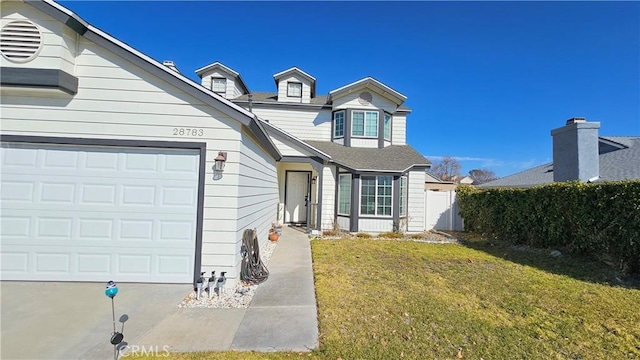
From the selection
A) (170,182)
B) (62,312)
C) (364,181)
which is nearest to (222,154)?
(170,182)

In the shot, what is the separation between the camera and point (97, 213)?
4.59 meters

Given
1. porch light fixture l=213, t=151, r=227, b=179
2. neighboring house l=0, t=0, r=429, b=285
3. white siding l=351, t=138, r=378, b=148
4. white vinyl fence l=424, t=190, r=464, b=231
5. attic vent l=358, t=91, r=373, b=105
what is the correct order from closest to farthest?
neighboring house l=0, t=0, r=429, b=285 → porch light fixture l=213, t=151, r=227, b=179 → white vinyl fence l=424, t=190, r=464, b=231 → attic vent l=358, t=91, r=373, b=105 → white siding l=351, t=138, r=378, b=148

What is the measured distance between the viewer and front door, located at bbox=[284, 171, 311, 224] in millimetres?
12625

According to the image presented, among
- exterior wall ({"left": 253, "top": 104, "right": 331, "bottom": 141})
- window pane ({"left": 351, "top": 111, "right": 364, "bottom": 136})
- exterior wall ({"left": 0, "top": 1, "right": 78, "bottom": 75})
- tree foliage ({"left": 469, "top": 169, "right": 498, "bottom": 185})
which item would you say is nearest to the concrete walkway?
exterior wall ({"left": 0, "top": 1, "right": 78, "bottom": 75})

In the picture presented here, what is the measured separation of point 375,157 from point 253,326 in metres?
9.61

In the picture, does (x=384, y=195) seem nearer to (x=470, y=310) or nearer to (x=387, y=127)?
(x=387, y=127)

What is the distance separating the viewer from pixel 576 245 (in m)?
7.11

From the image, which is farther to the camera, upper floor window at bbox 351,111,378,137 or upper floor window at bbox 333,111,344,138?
upper floor window at bbox 333,111,344,138

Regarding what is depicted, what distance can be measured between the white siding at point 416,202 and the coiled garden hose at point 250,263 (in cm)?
819

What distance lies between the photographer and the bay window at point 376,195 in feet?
36.2

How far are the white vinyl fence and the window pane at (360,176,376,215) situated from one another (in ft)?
10.4

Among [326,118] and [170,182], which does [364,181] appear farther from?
[170,182]

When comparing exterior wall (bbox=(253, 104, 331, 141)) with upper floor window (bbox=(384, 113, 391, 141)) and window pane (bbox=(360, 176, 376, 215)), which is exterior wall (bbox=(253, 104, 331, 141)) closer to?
upper floor window (bbox=(384, 113, 391, 141))

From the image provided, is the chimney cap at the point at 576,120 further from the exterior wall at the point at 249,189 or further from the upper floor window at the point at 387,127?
the exterior wall at the point at 249,189
